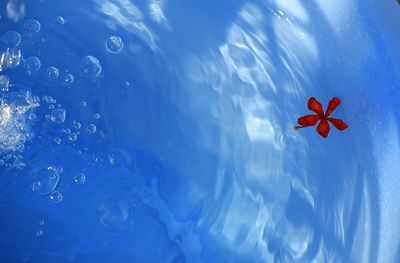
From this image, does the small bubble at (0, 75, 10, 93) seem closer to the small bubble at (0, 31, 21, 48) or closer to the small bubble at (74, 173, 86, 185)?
the small bubble at (0, 31, 21, 48)

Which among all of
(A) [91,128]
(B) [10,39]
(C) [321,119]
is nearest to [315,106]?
(C) [321,119]

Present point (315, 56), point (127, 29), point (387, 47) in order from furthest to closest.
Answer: point (127, 29) → point (315, 56) → point (387, 47)

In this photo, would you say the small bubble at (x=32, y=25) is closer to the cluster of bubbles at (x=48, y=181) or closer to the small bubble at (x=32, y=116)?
the small bubble at (x=32, y=116)

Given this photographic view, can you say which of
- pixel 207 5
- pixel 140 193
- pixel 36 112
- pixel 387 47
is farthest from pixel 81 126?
pixel 387 47

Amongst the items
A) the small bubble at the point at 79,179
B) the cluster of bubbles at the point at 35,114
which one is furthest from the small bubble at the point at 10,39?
the small bubble at the point at 79,179

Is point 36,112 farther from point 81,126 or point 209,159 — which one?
point 209,159

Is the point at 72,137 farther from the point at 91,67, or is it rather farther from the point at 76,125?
the point at 91,67
